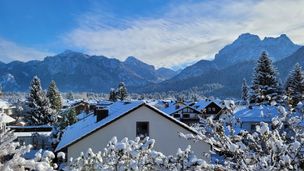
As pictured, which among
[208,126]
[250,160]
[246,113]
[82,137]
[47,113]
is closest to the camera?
[250,160]

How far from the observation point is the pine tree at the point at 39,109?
57.3 meters

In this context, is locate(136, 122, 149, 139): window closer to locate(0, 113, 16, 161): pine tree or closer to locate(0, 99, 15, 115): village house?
locate(0, 99, 15, 115): village house

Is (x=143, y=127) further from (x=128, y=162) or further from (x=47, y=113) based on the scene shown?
(x=47, y=113)


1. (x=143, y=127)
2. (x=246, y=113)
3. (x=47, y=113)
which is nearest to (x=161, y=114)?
(x=143, y=127)

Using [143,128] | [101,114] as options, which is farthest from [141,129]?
[101,114]

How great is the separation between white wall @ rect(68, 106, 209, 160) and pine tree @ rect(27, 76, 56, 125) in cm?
3411

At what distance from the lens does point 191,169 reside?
7.52 metres

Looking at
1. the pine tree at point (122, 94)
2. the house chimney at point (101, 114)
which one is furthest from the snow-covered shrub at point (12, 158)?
the pine tree at point (122, 94)

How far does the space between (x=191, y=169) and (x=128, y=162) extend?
3.68 ft

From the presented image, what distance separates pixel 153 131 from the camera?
85.1 ft

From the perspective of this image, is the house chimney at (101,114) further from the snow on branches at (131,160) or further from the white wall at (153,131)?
the snow on branches at (131,160)

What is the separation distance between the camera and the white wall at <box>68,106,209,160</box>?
2508 centimetres

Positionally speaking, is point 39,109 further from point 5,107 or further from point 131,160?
point 131,160

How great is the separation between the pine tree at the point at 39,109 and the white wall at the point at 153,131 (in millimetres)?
34110
